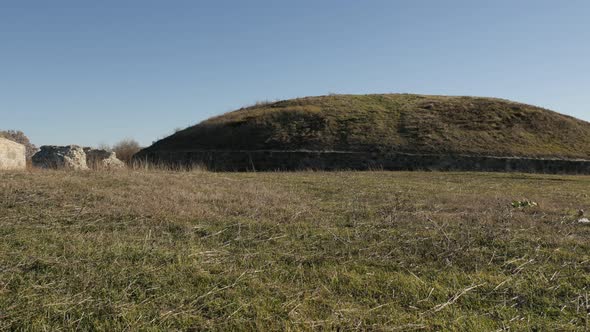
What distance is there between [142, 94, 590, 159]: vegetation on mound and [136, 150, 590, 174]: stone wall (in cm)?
73

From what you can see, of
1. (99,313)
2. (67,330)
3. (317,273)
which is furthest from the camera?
(317,273)

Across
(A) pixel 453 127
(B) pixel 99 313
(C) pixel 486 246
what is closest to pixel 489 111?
(A) pixel 453 127

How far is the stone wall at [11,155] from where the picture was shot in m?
13.7

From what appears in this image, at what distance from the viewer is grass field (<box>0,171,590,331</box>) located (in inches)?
123

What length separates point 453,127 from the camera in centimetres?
2977

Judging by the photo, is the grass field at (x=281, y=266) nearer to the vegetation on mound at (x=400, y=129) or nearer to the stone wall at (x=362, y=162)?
the stone wall at (x=362, y=162)

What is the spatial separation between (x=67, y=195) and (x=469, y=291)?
656 cm

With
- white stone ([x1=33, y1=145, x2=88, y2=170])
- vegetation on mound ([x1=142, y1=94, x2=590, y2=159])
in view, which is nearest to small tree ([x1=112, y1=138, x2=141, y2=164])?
vegetation on mound ([x1=142, y1=94, x2=590, y2=159])

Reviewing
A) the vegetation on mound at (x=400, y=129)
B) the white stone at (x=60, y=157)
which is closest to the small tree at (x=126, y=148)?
the vegetation on mound at (x=400, y=129)

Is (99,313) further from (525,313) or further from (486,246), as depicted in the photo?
(486,246)

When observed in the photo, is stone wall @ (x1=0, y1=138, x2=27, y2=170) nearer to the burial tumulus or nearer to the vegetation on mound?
the burial tumulus

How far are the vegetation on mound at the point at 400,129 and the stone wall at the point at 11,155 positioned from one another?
15.2 m

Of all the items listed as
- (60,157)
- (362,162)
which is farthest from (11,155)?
(362,162)

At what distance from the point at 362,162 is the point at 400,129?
5014mm
